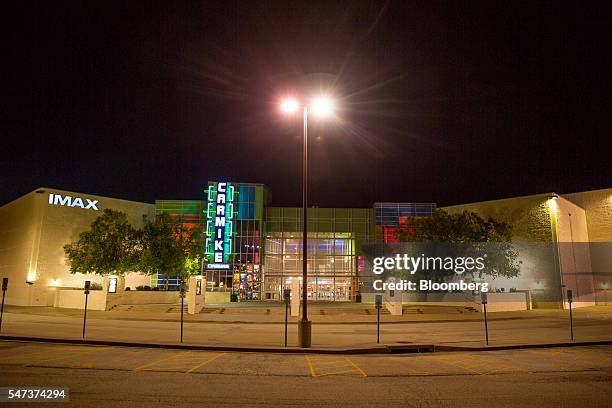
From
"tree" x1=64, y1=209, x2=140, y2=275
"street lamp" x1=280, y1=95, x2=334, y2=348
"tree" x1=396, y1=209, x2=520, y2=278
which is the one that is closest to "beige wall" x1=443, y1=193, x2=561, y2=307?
"tree" x1=396, y1=209, x2=520, y2=278

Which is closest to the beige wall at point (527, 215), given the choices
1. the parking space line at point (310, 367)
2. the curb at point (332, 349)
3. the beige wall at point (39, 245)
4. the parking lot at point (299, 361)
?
the curb at point (332, 349)

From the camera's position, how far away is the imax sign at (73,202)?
43188 millimetres

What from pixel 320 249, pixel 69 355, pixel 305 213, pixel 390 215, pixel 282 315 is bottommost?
pixel 282 315

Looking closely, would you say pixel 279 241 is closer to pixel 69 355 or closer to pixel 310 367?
pixel 69 355

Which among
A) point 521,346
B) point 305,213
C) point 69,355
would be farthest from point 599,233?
point 69,355

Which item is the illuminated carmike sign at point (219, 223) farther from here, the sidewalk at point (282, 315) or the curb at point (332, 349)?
the curb at point (332, 349)

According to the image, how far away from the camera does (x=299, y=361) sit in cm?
1270

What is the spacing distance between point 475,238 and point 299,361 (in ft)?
106

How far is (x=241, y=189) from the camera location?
55.7 meters

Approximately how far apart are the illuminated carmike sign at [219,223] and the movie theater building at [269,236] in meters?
0.13

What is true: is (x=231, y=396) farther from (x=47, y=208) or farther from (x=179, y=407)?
(x=47, y=208)

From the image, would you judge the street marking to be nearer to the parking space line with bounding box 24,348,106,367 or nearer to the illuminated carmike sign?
the parking space line with bounding box 24,348,106,367

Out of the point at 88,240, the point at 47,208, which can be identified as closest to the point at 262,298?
the point at 88,240

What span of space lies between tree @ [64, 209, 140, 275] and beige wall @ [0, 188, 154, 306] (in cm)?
226
